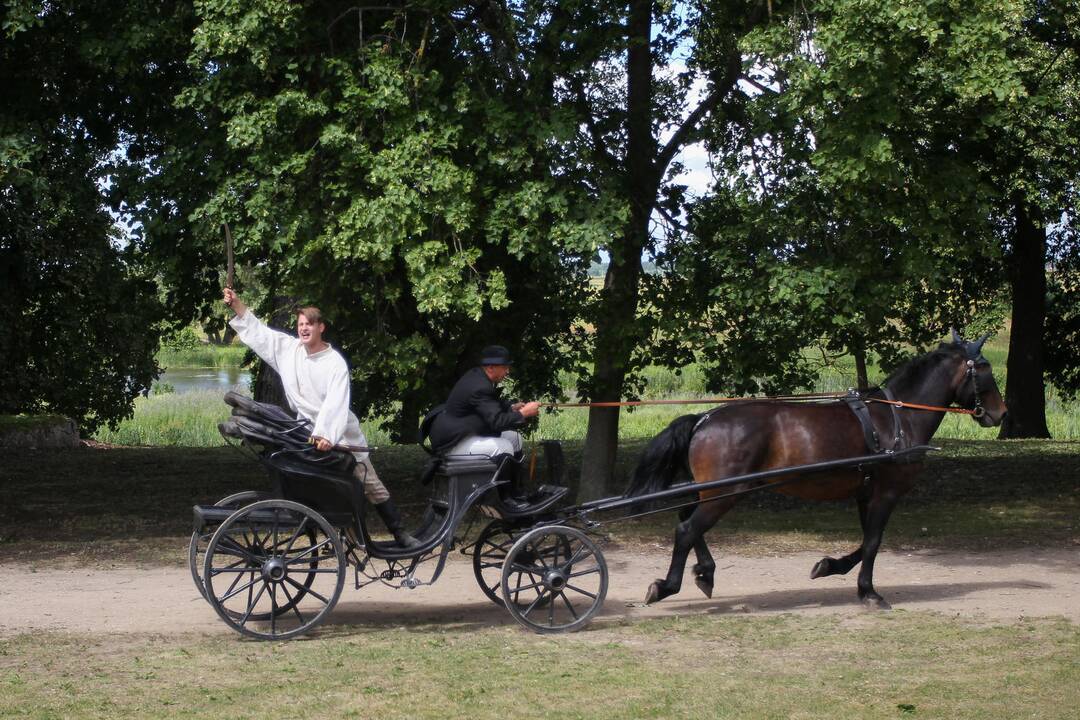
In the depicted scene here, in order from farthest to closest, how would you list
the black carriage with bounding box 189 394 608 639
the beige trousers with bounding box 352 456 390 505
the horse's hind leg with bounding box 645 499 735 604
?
the horse's hind leg with bounding box 645 499 735 604 < the beige trousers with bounding box 352 456 390 505 < the black carriage with bounding box 189 394 608 639

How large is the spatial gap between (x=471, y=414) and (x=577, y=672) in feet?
6.94

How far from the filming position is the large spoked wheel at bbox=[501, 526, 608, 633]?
919cm

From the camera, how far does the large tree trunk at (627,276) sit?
1431 centimetres

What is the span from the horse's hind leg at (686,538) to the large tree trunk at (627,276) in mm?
4067

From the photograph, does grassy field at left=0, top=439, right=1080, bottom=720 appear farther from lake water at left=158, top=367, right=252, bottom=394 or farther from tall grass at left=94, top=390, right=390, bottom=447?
lake water at left=158, top=367, right=252, bottom=394

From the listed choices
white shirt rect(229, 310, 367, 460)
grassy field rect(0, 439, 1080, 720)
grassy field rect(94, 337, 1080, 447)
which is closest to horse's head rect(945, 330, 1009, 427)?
grassy field rect(0, 439, 1080, 720)

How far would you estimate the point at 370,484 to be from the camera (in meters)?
9.38

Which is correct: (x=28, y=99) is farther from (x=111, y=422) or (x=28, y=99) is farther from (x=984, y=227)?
(x=111, y=422)

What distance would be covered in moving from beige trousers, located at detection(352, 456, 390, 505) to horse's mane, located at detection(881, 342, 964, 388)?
3988 millimetres

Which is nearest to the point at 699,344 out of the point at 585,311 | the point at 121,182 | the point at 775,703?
the point at 585,311

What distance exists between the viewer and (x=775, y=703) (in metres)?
7.41

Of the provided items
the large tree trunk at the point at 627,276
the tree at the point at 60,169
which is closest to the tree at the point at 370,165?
the large tree trunk at the point at 627,276

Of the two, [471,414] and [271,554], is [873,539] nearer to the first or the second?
[471,414]

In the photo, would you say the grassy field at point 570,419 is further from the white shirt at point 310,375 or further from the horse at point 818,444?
the white shirt at point 310,375
